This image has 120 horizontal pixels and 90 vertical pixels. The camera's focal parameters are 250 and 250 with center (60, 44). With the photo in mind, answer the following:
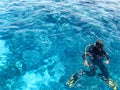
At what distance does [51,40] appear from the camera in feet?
61.6

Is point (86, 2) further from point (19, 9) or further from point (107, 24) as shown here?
point (19, 9)

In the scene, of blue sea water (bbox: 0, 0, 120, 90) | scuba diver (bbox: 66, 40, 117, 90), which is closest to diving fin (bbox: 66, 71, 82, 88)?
scuba diver (bbox: 66, 40, 117, 90)

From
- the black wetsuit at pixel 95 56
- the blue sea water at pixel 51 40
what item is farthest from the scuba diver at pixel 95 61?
the blue sea water at pixel 51 40

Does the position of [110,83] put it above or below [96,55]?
below

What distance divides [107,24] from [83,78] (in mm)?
6944

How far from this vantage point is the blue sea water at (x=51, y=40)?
15.8 m

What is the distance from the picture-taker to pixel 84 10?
75.8 feet

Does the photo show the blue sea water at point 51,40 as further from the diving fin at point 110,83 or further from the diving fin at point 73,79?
the diving fin at point 110,83

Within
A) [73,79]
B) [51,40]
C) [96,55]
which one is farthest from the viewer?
[51,40]

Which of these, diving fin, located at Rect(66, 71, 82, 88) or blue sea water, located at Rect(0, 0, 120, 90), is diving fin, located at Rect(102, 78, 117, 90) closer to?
blue sea water, located at Rect(0, 0, 120, 90)

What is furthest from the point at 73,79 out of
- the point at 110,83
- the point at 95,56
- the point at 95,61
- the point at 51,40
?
the point at 51,40

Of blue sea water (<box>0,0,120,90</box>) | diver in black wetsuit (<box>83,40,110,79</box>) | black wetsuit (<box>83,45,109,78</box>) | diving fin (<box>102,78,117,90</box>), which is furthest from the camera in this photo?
blue sea water (<box>0,0,120,90</box>)

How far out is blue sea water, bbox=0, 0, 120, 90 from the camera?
51.7 ft

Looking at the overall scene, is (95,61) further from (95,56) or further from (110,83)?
(110,83)
